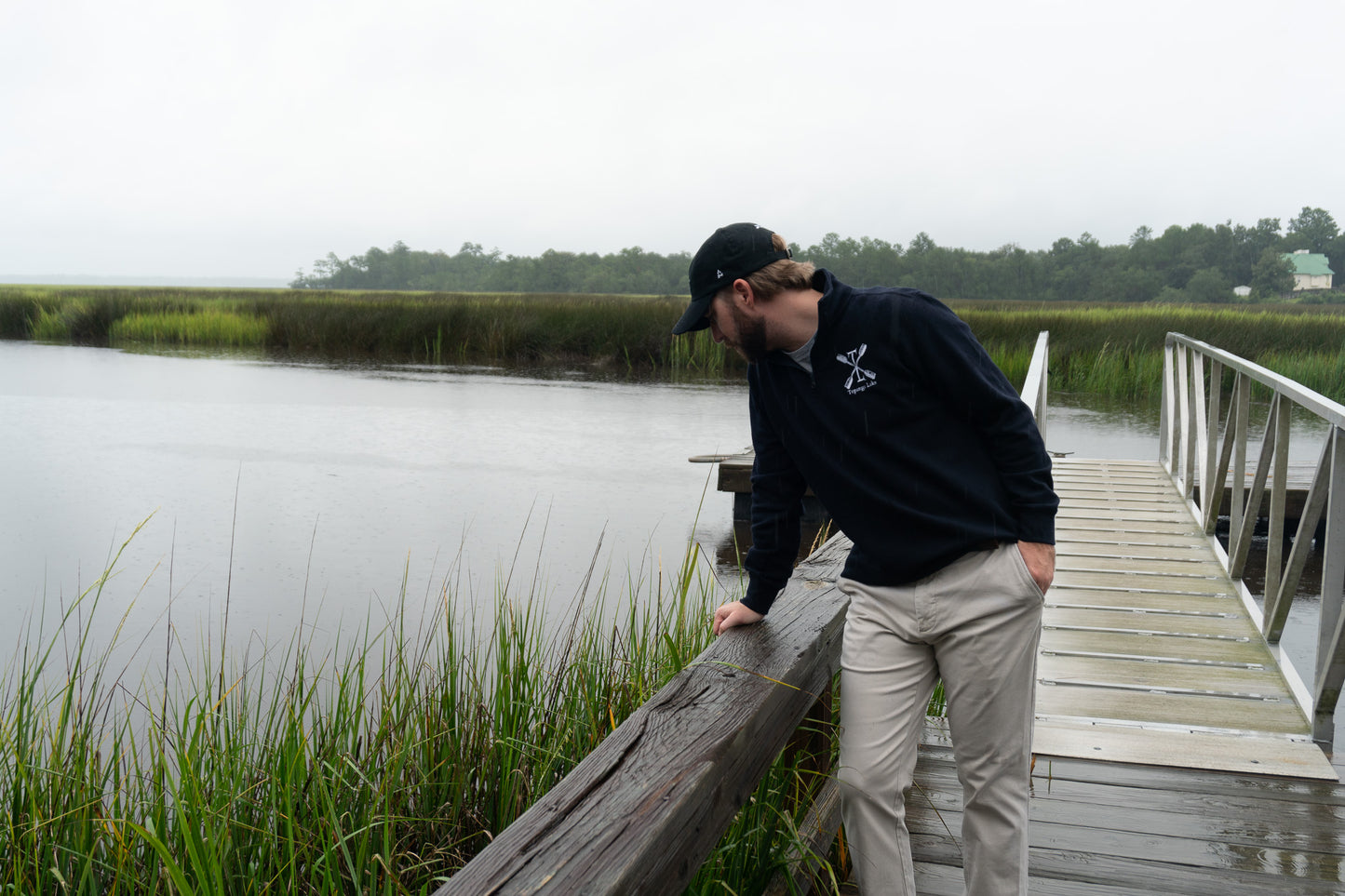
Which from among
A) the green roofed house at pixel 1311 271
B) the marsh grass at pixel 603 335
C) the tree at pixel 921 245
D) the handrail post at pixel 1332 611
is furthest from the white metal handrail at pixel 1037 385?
the green roofed house at pixel 1311 271

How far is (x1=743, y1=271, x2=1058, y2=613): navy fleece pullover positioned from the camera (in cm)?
152

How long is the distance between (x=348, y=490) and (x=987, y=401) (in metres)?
6.94

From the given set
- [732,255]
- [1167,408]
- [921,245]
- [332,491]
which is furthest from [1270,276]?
[732,255]

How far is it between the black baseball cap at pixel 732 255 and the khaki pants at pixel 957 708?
0.56 metres

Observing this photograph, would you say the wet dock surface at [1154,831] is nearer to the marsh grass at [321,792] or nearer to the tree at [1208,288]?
the marsh grass at [321,792]

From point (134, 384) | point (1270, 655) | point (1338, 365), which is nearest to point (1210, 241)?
point (1338, 365)

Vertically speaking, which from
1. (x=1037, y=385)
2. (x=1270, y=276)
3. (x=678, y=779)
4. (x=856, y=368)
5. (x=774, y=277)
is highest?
(x=1270, y=276)

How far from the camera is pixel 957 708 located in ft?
5.18

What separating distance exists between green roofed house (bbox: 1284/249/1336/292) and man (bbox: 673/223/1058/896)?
82.8m

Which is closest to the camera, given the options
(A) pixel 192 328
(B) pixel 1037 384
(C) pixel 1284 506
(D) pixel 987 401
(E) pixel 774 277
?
(D) pixel 987 401

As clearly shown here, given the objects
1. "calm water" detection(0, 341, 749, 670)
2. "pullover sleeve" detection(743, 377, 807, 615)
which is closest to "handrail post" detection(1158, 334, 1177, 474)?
"calm water" detection(0, 341, 749, 670)

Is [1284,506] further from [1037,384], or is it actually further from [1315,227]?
[1315,227]

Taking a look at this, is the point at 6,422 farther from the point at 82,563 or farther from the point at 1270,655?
the point at 1270,655

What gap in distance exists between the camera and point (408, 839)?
228cm
